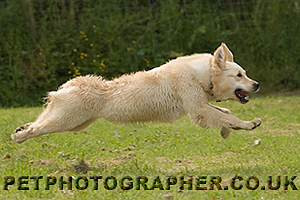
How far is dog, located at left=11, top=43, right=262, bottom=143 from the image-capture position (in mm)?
6621

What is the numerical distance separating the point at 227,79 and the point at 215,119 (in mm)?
537

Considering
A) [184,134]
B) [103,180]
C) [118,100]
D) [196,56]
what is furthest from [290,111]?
[103,180]

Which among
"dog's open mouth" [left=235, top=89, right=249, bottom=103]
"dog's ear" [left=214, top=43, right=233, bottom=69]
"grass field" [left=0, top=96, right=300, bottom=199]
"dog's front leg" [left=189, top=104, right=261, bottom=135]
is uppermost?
"dog's ear" [left=214, top=43, right=233, bottom=69]

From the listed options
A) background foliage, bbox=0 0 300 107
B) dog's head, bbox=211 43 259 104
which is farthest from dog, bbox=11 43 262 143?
background foliage, bbox=0 0 300 107

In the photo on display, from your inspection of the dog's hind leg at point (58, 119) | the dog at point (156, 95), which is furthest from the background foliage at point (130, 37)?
the dog at point (156, 95)

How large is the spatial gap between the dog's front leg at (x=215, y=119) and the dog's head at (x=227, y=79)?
276 mm

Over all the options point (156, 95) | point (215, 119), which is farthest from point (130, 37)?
point (215, 119)

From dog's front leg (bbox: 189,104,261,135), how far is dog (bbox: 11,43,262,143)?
1 cm

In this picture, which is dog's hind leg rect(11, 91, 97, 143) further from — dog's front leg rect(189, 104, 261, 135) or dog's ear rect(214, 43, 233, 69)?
dog's ear rect(214, 43, 233, 69)

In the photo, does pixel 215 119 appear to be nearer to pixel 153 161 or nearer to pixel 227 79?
pixel 227 79

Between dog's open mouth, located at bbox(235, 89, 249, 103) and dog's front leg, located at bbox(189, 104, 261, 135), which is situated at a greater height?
dog's open mouth, located at bbox(235, 89, 249, 103)

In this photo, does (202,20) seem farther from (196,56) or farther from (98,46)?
(196,56)

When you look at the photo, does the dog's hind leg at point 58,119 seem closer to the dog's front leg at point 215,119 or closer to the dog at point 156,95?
the dog at point 156,95

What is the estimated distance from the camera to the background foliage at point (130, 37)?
43.3 feet
